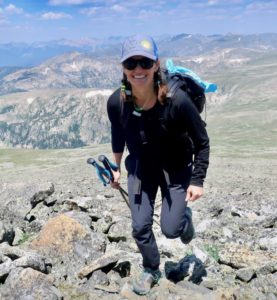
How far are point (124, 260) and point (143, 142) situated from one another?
3.27 m

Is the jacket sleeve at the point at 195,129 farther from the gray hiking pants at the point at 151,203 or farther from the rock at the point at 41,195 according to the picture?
the rock at the point at 41,195

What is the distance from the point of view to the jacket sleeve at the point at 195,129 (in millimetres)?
8102

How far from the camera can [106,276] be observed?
32.3 ft

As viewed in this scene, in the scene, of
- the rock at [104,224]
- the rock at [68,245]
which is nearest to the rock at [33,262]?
the rock at [68,245]

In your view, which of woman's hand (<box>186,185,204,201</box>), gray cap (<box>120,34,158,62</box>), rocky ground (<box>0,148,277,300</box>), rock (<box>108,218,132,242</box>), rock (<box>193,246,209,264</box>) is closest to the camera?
gray cap (<box>120,34,158,62</box>)

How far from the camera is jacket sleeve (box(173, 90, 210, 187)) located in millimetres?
8102

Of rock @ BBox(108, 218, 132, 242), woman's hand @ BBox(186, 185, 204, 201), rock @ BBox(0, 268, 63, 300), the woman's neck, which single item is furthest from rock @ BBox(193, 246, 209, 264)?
the woman's neck

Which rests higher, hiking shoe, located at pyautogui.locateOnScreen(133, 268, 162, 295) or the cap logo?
the cap logo

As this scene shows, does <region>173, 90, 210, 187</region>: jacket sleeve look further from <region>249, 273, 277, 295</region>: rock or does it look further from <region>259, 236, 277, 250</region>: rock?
<region>259, 236, 277, 250</region>: rock

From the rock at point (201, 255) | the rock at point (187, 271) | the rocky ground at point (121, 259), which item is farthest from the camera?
the rock at point (201, 255)

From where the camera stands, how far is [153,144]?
8.70 meters

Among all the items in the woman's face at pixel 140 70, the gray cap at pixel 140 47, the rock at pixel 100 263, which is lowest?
the rock at pixel 100 263

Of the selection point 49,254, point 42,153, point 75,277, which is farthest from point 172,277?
point 42,153

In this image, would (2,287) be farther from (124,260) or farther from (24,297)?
(124,260)
